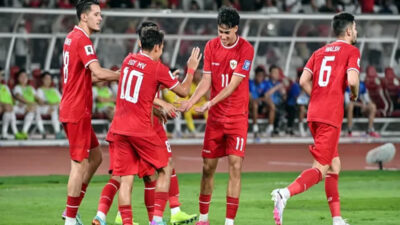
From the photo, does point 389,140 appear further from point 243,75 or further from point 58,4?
point 243,75

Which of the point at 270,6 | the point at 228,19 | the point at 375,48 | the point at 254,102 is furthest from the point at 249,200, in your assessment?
the point at 375,48

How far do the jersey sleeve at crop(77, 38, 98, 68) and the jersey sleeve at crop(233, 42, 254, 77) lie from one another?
5.36 ft

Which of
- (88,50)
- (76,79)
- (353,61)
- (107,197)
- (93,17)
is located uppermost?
(93,17)

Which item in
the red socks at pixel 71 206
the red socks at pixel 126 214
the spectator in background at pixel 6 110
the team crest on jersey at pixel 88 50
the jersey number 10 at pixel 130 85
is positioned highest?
the team crest on jersey at pixel 88 50

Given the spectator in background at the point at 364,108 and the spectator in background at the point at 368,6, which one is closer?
the spectator in background at the point at 364,108

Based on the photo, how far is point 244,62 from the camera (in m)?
11.8

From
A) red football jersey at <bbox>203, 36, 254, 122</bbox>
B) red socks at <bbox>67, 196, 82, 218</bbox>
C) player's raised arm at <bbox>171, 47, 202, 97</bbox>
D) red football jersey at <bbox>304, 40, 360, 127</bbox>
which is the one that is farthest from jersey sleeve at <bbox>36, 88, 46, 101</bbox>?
red football jersey at <bbox>304, 40, 360, 127</bbox>

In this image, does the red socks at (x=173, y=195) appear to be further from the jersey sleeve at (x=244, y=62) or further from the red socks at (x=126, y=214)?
the red socks at (x=126, y=214)

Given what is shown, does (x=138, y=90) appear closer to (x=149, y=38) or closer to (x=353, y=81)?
(x=149, y=38)

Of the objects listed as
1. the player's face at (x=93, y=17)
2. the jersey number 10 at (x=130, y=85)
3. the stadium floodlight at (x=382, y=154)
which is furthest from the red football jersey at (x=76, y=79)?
the stadium floodlight at (x=382, y=154)

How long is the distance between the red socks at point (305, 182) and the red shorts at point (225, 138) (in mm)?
813

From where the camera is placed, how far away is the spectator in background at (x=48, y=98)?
26125 millimetres

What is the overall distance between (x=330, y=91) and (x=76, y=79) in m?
2.81

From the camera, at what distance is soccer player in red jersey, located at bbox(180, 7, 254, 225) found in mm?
11719
